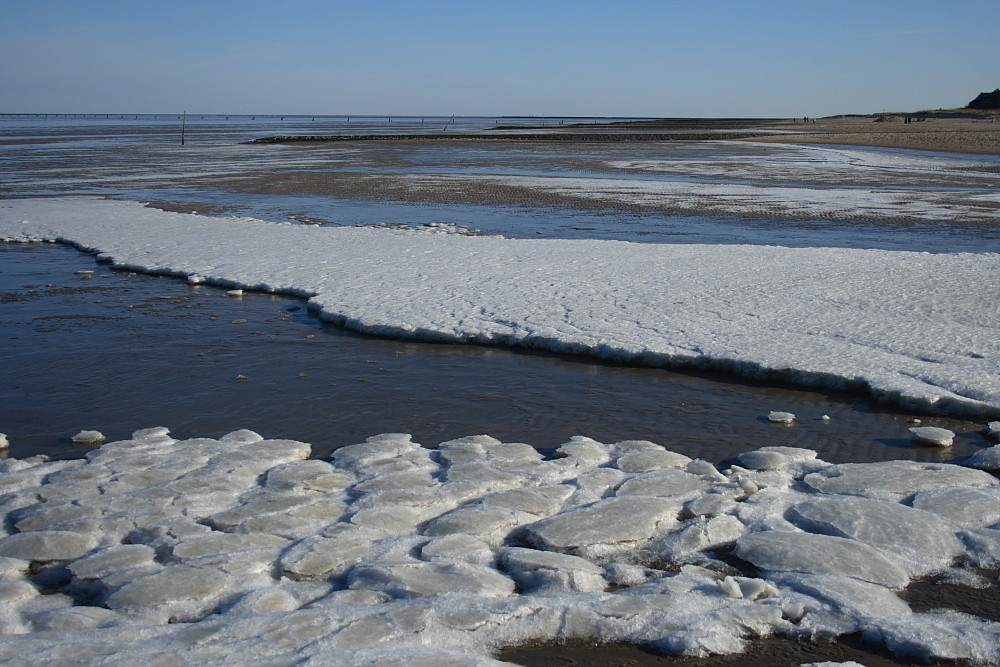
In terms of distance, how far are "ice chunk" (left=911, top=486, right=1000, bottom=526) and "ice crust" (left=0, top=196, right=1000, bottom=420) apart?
4.74 ft

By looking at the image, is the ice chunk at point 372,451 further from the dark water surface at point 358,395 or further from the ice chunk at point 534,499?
the ice chunk at point 534,499

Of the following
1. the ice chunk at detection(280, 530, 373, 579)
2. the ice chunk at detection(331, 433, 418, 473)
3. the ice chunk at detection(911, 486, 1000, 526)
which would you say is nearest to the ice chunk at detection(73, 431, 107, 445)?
the ice chunk at detection(331, 433, 418, 473)

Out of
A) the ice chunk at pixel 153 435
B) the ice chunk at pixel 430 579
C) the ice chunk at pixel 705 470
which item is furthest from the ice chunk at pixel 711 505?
the ice chunk at pixel 153 435

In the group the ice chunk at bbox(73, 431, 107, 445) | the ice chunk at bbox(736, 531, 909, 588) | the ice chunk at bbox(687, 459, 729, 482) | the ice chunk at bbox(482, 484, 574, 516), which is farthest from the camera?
the ice chunk at bbox(73, 431, 107, 445)

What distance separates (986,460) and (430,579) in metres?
3.55

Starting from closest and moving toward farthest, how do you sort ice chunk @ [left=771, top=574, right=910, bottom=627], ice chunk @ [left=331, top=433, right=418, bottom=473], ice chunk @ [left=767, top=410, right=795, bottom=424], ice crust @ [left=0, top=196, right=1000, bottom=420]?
1. ice chunk @ [left=771, top=574, right=910, bottom=627]
2. ice chunk @ [left=331, top=433, right=418, bottom=473]
3. ice chunk @ [left=767, top=410, right=795, bottom=424]
4. ice crust @ [left=0, top=196, right=1000, bottom=420]

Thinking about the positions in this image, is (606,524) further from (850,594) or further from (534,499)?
(850,594)

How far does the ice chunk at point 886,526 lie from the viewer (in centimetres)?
413

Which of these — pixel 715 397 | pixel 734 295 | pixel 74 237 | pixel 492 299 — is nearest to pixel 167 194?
pixel 74 237

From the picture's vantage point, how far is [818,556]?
13.2 ft

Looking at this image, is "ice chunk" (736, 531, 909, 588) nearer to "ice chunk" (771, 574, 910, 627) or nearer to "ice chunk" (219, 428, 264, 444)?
"ice chunk" (771, 574, 910, 627)

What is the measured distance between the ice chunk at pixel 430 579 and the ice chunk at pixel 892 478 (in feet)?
7.00

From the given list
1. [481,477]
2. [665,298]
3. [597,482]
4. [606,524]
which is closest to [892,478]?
[597,482]

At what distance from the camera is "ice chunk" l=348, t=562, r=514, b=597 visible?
373 centimetres
